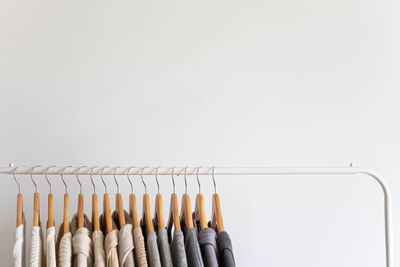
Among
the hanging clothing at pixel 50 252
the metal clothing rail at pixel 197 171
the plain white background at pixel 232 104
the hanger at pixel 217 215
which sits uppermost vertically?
the plain white background at pixel 232 104

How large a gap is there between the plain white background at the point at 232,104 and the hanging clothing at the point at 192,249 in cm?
49

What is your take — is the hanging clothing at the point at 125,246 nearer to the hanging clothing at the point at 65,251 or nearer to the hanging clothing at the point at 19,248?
the hanging clothing at the point at 65,251

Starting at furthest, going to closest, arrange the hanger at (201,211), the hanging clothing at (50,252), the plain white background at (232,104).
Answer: the plain white background at (232,104) → the hanger at (201,211) → the hanging clothing at (50,252)

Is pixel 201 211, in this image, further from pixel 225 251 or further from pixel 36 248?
pixel 36 248

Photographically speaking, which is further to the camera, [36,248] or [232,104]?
[232,104]

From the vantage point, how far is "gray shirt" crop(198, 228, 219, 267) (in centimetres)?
122

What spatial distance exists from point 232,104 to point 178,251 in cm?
72

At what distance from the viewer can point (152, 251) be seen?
1.22 metres

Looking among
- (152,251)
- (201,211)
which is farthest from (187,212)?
(152,251)

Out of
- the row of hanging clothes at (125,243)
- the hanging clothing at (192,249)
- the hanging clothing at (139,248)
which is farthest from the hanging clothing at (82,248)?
the hanging clothing at (192,249)

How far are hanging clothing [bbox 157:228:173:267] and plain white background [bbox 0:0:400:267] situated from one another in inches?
18.6

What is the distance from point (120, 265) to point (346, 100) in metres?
1.10

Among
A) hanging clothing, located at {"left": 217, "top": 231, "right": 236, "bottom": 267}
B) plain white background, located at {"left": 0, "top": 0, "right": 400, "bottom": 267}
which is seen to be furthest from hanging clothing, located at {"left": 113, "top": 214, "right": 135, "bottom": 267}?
plain white background, located at {"left": 0, "top": 0, "right": 400, "bottom": 267}

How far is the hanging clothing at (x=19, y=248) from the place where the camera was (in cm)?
119
